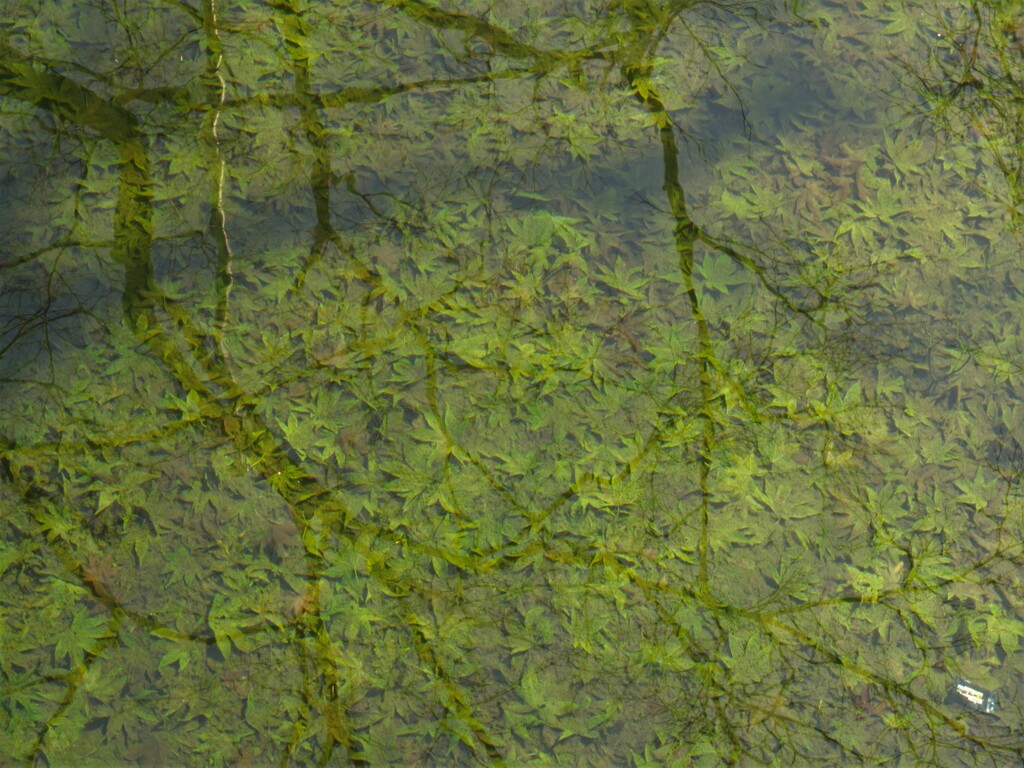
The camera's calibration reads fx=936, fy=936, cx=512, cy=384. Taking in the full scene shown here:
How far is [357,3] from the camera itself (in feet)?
9.30

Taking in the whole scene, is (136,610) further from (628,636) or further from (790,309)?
(790,309)

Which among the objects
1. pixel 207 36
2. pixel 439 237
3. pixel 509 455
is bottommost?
pixel 509 455

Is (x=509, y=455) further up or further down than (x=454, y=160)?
further down

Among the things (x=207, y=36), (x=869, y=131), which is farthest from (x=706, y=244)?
(x=207, y=36)

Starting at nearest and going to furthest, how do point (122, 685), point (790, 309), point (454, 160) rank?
point (122, 685) → point (790, 309) → point (454, 160)

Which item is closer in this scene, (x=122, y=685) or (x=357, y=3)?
(x=122, y=685)

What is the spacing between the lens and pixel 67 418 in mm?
2180

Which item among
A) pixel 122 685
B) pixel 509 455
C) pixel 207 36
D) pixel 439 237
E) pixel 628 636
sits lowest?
pixel 122 685

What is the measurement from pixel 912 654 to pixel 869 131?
1461 millimetres

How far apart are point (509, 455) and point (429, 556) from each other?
30 cm

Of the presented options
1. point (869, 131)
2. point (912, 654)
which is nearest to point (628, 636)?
point (912, 654)

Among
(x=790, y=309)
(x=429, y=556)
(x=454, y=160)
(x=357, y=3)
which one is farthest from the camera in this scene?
(x=357, y=3)

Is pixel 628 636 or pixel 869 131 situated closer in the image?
pixel 628 636

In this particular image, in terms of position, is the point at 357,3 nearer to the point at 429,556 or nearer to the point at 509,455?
the point at 509,455
